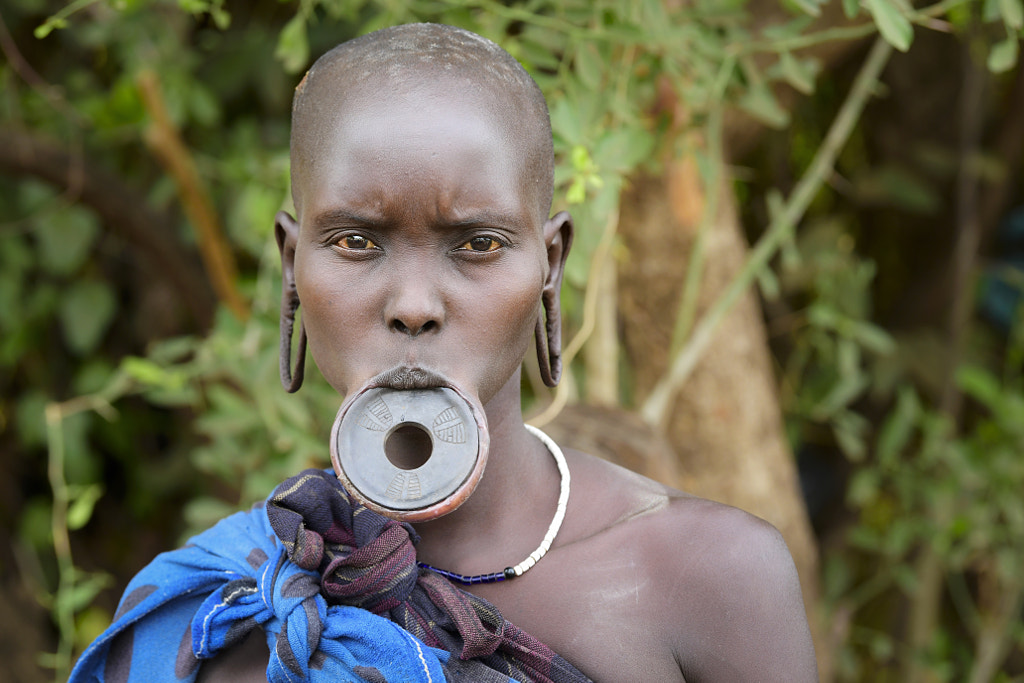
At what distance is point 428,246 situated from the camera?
3.59 feet

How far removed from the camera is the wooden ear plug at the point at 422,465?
102cm

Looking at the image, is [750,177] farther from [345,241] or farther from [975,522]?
[345,241]

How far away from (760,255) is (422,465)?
4.47 feet

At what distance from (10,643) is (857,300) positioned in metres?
2.50

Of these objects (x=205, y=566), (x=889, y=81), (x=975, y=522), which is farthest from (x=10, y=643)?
(x=889, y=81)

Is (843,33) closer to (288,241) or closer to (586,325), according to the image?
(586,325)

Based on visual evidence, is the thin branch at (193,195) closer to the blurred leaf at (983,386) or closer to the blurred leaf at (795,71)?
the blurred leaf at (795,71)

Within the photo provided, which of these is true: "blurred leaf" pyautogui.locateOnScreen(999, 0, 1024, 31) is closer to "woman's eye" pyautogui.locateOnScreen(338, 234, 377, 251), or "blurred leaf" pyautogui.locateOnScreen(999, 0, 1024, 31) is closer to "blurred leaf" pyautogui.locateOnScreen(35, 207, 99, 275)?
"woman's eye" pyautogui.locateOnScreen(338, 234, 377, 251)

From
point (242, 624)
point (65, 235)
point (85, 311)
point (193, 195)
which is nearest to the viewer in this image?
point (242, 624)

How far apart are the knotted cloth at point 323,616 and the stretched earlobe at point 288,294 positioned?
15cm

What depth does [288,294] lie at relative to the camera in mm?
1295

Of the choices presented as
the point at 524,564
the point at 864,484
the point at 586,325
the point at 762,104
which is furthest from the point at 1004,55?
the point at 864,484

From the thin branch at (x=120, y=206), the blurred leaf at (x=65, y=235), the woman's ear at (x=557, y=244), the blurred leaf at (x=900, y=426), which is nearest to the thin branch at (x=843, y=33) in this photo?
the woman's ear at (x=557, y=244)

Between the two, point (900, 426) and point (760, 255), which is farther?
point (900, 426)
